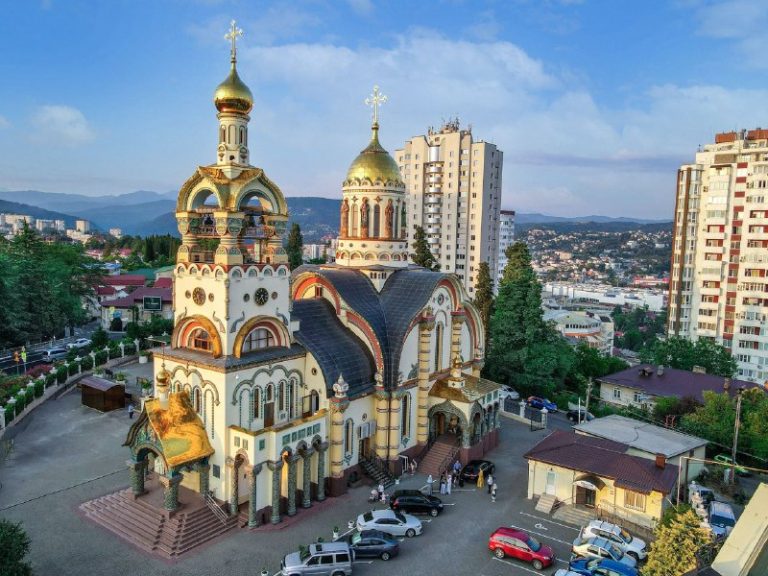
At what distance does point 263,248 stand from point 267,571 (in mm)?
11982

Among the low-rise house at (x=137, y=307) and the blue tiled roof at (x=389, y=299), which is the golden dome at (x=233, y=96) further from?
the low-rise house at (x=137, y=307)

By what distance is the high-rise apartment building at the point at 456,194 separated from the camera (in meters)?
83.6

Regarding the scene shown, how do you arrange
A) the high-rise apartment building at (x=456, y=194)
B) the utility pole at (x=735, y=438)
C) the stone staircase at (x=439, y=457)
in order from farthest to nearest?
the high-rise apartment building at (x=456, y=194), the stone staircase at (x=439, y=457), the utility pole at (x=735, y=438)

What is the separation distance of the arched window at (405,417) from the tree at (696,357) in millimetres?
27994

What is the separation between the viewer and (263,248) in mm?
23891

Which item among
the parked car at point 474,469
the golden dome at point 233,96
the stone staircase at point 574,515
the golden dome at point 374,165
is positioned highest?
the golden dome at point 233,96

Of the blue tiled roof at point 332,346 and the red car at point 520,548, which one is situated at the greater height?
the blue tiled roof at point 332,346

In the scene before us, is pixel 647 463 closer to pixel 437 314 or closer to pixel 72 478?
pixel 437 314

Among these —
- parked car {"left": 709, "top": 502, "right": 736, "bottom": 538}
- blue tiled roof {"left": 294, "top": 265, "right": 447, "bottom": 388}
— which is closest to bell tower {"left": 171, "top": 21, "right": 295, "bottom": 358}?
blue tiled roof {"left": 294, "top": 265, "right": 447, "bottom": 388}

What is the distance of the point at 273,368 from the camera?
907 inches

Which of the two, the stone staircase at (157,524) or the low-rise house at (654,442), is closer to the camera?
the stone staircase at (157,524)

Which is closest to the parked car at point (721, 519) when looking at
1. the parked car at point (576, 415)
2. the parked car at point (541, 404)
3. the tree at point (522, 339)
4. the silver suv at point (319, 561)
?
the silver suv at point (319, 561)

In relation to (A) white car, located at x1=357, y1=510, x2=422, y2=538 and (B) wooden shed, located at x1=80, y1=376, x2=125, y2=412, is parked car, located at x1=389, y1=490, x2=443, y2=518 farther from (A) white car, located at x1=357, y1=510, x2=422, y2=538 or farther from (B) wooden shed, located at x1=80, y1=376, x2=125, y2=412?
(B) wooden shed, located at x1=80, y1=376, x2=125, y2=412

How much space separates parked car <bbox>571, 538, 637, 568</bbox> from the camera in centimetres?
1966
